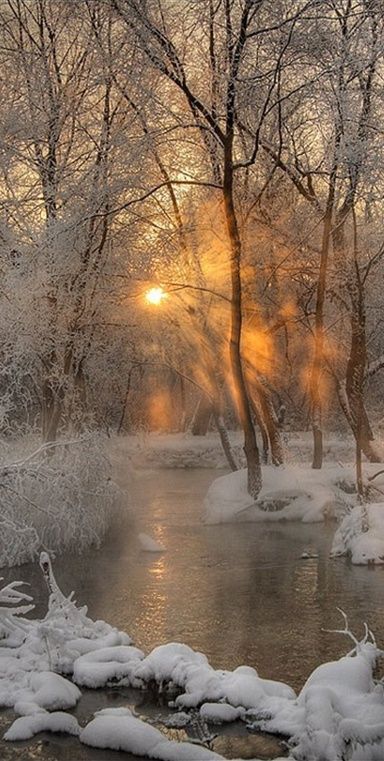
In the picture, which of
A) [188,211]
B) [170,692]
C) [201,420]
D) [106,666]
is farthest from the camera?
[201,420]

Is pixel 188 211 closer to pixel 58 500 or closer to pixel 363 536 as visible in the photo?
pixel 58 500

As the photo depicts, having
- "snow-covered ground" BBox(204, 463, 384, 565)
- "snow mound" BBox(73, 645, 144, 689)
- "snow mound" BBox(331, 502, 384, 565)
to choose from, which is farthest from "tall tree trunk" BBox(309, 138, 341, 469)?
"snow mound" BBox(73, 645, 144, 689)

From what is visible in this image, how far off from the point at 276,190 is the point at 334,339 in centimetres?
879

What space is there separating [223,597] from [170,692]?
163 inches

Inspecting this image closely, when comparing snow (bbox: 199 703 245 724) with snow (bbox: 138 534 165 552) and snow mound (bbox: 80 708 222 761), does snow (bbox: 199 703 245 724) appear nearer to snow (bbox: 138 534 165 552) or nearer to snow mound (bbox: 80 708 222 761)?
snow mound (bbox: 80 708 222 761)

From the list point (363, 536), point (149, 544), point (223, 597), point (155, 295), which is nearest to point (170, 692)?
point (223, 597)

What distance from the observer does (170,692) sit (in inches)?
363

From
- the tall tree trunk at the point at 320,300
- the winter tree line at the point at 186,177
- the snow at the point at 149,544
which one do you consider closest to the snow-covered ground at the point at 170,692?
the snow at the point at 149,544

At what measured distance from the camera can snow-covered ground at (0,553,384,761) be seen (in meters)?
7.65

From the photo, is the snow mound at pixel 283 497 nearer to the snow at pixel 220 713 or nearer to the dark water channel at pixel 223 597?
the dark water channel at pixel 223 597

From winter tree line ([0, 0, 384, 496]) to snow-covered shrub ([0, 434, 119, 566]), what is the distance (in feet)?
6.37

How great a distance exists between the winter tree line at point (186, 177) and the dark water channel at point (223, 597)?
3438 millimetres

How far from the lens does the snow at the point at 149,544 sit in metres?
16.7

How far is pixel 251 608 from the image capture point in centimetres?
1275
